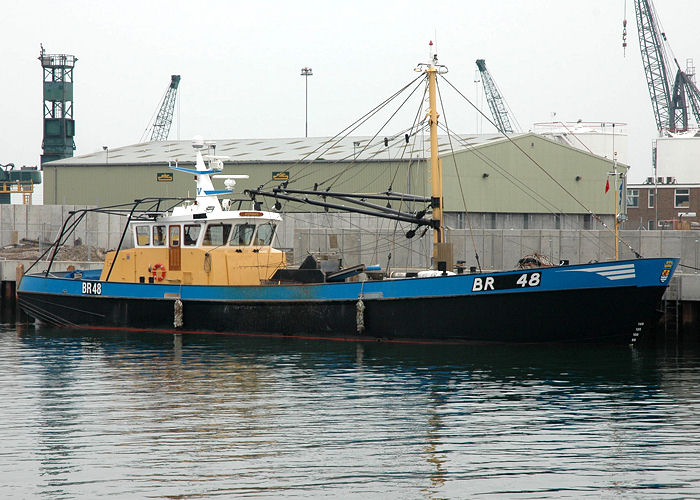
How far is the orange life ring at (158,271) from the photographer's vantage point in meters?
26.3

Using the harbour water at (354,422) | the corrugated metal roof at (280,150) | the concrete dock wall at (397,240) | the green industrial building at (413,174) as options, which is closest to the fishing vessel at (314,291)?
the harbour water at (354,422)

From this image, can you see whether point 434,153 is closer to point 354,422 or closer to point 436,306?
point 436,306

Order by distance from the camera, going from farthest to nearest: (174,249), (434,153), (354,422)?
(174,249) → (434,153) → (354,422)

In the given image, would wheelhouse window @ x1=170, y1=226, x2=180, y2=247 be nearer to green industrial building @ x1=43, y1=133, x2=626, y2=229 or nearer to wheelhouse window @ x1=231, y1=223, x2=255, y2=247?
wheelhouse window @ x1=231, y1=223, x2=255, y2=247

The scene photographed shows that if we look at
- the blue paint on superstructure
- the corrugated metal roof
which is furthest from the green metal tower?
the blue paint on superstructure

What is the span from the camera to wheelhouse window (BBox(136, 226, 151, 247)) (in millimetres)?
26562

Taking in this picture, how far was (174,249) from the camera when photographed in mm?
26031

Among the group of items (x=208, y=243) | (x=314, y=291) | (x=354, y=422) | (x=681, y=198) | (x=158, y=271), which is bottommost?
(x=354, y=422)

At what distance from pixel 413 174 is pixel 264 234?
17906 millimetres

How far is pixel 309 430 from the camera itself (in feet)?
44.1

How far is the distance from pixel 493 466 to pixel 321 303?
41.7 feet

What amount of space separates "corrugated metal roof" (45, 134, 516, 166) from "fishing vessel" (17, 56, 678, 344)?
17.4 m

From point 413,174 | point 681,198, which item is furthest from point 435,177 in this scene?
point 681,198

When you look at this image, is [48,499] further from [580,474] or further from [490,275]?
[490,275]
